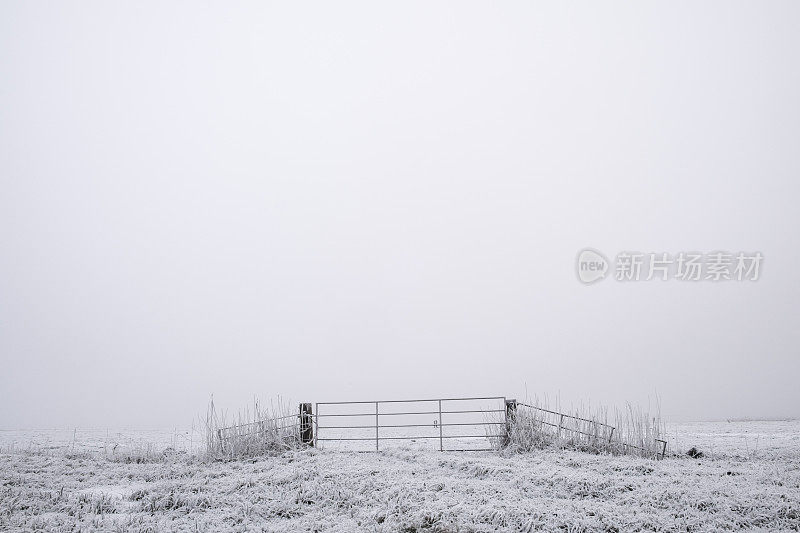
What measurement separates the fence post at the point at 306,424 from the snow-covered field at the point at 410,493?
6.03 ft

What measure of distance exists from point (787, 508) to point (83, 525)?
521 inches

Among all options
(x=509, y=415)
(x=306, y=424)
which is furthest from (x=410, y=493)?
(x=306, y=424)

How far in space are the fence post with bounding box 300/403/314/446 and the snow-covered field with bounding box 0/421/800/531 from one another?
72.4 inches

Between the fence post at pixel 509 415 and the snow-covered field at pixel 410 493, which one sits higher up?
the fence post at pixel 509 415

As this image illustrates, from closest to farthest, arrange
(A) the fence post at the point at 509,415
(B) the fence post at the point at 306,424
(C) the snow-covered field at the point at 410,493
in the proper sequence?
(C) the snow-covered field at the point at 410,493 → (A) the fence post at the point at 509,415 → (B) the fence post at the point at 306,424

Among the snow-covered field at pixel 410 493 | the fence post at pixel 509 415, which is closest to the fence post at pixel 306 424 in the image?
the snow-covered field at pixel 410 493

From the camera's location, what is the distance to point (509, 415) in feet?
61.5

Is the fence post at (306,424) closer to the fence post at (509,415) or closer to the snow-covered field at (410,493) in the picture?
the snow-covered field at (410,493)

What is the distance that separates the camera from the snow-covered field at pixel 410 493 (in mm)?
10391

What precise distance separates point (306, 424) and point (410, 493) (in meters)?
8.06

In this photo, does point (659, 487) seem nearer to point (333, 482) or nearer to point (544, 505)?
point (544, 505)

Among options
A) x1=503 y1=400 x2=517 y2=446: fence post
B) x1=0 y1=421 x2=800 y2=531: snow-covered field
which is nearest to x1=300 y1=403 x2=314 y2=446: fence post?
x1=0 y1=421 x2=800 y2=531: snow-covered field

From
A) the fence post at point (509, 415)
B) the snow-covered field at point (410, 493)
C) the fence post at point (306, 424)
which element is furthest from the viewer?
the fence post at point (306, 424)

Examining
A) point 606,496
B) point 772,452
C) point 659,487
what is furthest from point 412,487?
point 772,452
